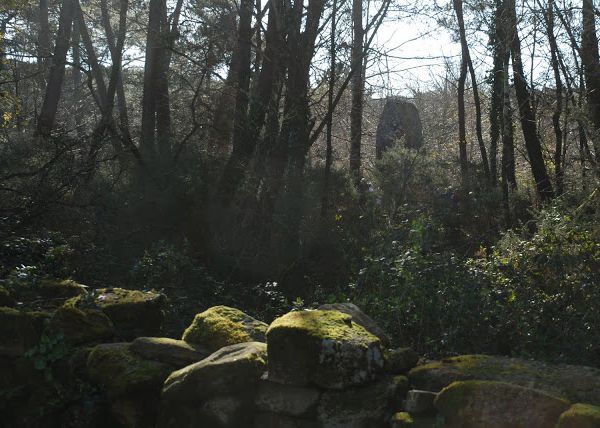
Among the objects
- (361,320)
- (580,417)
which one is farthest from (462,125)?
(580,417)

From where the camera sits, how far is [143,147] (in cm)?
1434

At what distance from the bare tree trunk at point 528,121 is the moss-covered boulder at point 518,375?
947cm

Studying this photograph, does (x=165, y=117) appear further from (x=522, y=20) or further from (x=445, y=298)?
(x=445, y=298)

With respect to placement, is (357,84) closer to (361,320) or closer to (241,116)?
(241,116)

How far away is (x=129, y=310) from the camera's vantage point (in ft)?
20.0

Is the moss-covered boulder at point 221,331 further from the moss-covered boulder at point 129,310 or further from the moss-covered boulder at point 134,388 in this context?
the moss-covered boulder at point 129,310

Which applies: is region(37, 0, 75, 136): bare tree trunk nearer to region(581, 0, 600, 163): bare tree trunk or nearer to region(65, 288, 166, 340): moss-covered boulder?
region(581, 0, 600, 163): bare tree trunk

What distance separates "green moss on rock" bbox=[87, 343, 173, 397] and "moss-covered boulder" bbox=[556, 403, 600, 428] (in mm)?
2736

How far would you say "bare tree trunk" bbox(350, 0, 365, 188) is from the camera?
13.9m

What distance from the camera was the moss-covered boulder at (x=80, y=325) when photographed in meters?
5.69

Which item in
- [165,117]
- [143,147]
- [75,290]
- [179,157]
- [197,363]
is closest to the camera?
[197,363]

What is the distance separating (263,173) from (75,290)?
577cm

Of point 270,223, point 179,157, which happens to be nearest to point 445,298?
point 270,223

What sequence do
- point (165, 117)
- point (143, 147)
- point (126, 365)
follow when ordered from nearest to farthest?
point (126, 365) → point (143, 147) → point (165, 117)
